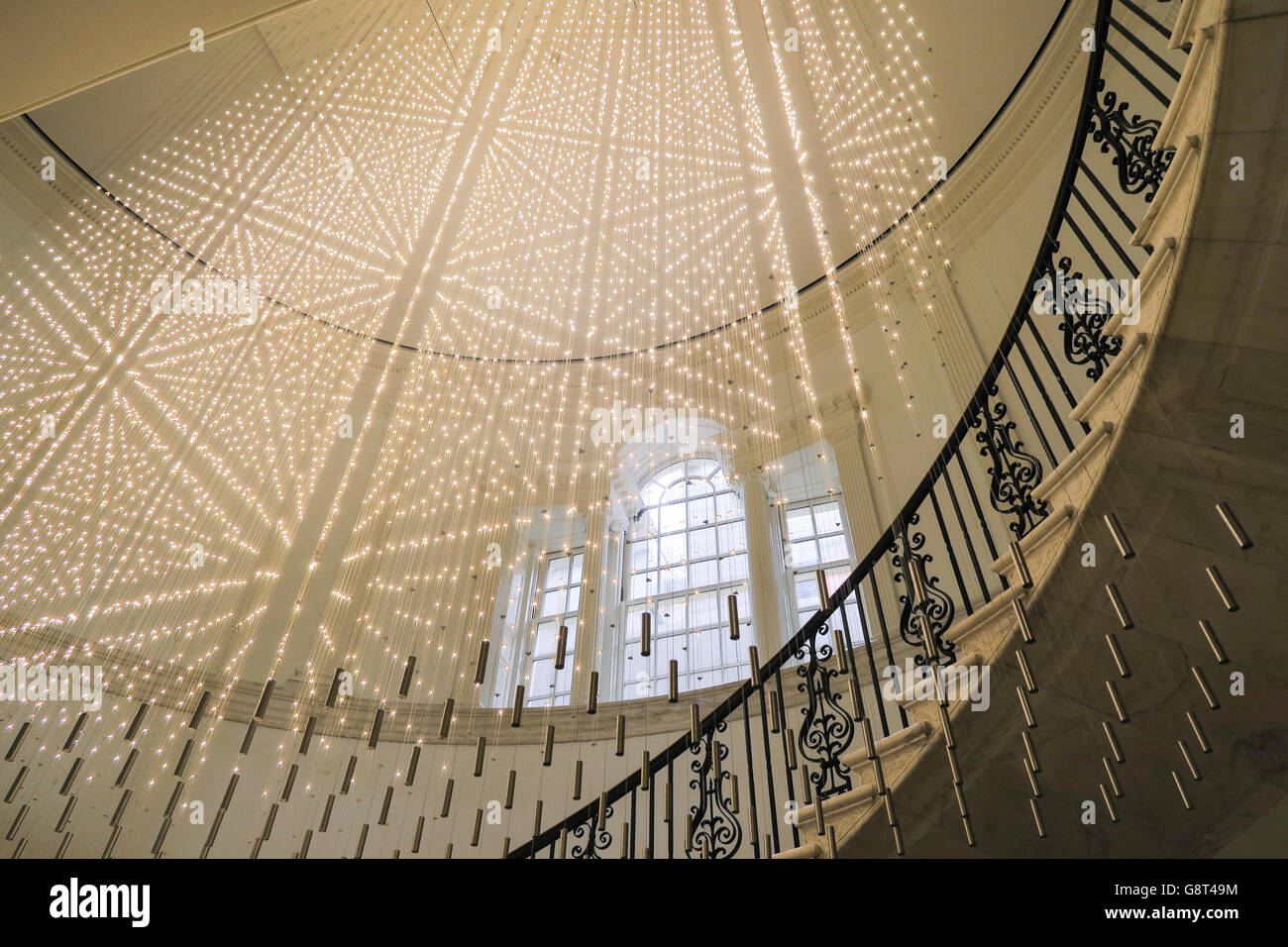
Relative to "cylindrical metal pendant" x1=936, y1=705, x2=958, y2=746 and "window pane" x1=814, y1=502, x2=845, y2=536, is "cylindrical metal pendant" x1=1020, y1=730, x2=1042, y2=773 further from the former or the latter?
"window pane" x1=814, y1=502, x2=845, y2=536

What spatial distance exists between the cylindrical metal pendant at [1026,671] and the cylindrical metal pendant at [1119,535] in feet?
1.72

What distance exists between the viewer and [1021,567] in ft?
9.96

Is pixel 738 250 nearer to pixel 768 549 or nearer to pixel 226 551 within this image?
pixel 768 549

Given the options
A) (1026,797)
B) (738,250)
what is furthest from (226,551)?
(1026,797)

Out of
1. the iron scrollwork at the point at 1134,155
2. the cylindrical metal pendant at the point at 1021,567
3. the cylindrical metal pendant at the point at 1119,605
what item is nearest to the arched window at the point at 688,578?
the cylindrical metal pendant at the point at 1021,567

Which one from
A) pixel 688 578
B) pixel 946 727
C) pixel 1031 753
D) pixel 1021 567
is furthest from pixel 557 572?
pixel 1031 753

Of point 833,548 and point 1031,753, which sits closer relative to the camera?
point 1031,753

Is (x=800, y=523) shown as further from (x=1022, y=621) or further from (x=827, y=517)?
(x=1022, y=621)

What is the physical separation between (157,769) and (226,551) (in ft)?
6.19

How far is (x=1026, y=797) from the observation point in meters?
3.44

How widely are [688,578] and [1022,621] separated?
3935 mm

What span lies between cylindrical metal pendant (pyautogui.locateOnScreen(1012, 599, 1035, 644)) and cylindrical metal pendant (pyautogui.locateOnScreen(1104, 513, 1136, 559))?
400mm

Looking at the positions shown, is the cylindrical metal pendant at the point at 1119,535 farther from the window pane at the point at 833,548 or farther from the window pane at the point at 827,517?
the window pane at the point at 827,517

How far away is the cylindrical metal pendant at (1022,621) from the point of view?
2930 millimetres
